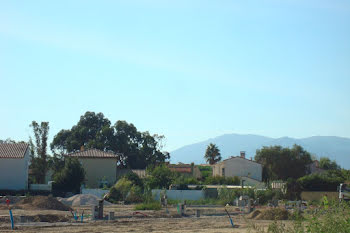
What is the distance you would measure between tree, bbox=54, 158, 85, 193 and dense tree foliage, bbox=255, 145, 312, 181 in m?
32.9

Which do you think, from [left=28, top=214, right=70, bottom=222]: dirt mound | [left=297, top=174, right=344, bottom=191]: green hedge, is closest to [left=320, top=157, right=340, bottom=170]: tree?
[left=297, top=174, right=344, bottom=191]: green hedge

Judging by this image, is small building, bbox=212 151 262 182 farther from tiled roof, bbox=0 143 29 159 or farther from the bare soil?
the bare soil

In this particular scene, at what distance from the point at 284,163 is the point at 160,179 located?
3117cm

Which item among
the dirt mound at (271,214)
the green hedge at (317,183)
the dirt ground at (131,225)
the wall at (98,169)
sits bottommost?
the dirt ground at (131,225)

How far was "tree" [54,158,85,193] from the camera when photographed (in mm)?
51781

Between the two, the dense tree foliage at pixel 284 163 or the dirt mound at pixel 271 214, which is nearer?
the dirt mound at pixel 271 214

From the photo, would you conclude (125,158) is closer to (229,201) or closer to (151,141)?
(151,141)

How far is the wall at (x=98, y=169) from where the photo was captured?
61.9 metres

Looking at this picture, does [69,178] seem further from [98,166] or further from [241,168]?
[241,168]

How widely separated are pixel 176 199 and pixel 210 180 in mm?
16040

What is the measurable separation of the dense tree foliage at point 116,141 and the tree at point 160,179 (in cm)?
2803

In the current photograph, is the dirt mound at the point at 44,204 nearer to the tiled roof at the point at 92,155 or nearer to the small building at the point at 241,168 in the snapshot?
the tiled roof at the point at 92,155

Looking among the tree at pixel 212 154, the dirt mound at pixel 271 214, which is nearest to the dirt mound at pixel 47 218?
the dirt mound at pixel 271 214

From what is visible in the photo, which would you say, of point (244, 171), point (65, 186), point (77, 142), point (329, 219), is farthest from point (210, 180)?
point (329, 219)
